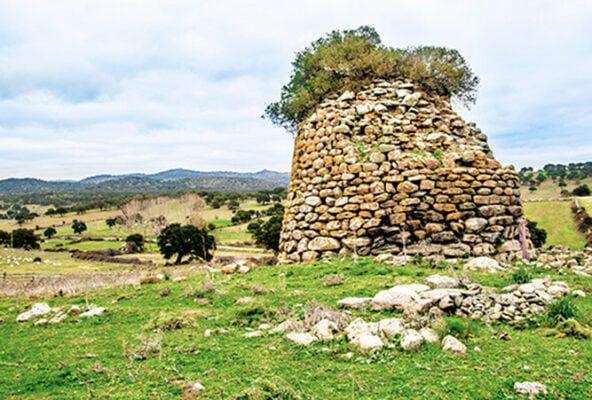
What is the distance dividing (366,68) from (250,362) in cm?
979

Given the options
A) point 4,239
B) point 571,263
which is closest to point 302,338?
point 571,263

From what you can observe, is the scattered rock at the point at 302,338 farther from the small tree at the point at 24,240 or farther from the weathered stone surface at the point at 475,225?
the small tree at the point at 24,240

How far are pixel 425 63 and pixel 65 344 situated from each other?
1136cm

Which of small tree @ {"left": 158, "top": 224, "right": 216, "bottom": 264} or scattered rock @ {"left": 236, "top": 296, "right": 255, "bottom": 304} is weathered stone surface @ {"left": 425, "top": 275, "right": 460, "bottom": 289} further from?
small tree @ {"left": 158, "top": 224, "right": 216, "bottom": 264}

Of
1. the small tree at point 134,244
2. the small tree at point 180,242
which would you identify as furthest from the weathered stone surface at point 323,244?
the small tree at point 134,244

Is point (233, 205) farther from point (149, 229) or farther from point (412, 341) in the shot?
point (412, 341)

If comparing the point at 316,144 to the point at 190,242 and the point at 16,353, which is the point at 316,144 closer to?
the point at 16,353

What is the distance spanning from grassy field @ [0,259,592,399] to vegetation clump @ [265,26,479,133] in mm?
7529

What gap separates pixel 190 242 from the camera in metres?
38.5

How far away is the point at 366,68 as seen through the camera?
471 inches

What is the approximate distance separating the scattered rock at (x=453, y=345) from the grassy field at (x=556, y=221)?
107 feet

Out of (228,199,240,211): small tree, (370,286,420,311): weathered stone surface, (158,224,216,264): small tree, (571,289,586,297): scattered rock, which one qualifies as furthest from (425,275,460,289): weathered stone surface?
(228,199,240,211): small tree

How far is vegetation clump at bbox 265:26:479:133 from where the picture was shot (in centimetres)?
1198

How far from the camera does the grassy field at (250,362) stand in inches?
141
